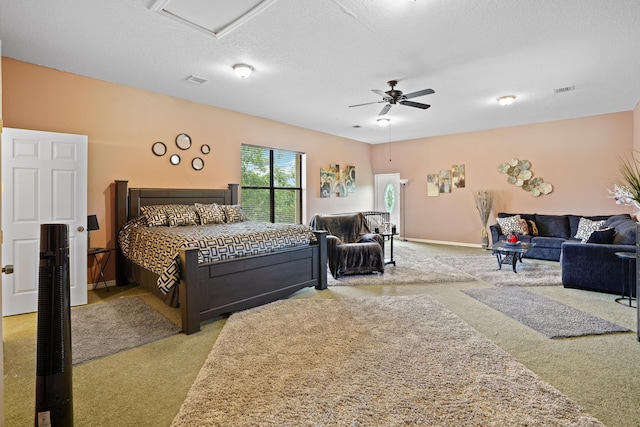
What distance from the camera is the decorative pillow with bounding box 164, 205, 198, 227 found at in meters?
4.44

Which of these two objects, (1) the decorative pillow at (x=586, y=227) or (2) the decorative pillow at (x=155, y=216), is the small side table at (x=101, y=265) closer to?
(2) the decorative pillow at (x=155, y=216)

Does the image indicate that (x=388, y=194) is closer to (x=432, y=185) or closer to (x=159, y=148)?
(x=432, y=185)

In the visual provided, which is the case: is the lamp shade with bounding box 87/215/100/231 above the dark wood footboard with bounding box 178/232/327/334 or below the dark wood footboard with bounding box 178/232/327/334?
above

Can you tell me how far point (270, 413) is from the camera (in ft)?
6.17

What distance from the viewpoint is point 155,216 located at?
440cm

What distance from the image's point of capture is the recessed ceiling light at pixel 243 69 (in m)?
3.93

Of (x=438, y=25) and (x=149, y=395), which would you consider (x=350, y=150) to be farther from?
(x=149, y=395)

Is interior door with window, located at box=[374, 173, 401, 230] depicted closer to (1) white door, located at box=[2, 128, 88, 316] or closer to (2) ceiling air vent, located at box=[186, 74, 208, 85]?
(2) ceiling air vent, located at box=[186, 74, 208, 85]

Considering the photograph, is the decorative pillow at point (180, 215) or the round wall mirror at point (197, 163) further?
the round wall mirror at point (197, 163)

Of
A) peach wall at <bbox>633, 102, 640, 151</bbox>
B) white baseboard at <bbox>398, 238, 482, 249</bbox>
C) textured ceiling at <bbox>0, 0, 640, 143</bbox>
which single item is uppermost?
textured ceiling at <bbox>0, 0, 640, 143</bbox>

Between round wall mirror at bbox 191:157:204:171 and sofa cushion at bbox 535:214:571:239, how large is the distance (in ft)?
21.7

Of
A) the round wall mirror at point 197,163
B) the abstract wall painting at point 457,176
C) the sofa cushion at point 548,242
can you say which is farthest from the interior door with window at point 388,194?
the round wall mirror at point 197,163

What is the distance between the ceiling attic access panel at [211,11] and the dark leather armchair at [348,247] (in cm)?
311

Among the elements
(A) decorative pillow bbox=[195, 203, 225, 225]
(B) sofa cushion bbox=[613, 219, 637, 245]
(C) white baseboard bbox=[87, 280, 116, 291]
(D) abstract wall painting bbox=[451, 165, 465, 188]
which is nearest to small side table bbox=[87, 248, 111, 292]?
(C) white baseboard bbox=[87, 280, 116, 291]
